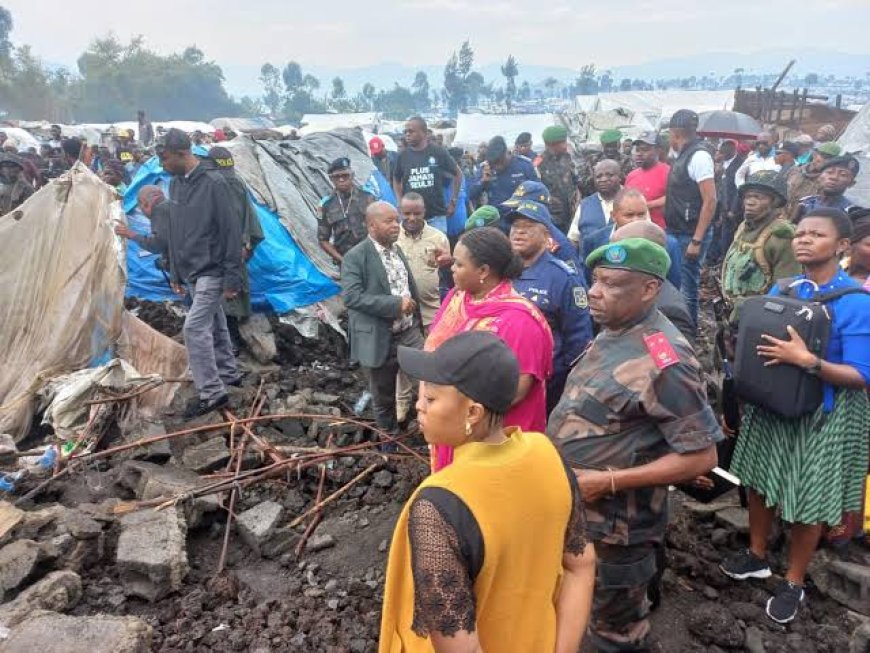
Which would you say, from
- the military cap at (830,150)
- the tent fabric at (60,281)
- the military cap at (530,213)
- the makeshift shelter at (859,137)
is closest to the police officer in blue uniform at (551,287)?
the military cap at (530,213)

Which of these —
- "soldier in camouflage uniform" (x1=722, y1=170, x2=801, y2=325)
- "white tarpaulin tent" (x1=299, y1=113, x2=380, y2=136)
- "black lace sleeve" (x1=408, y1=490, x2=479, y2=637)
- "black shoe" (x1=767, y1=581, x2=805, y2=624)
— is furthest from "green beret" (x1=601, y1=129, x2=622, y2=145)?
"white tarpaulin tent" (x1=299, y1=113, x2=380, y2=136)

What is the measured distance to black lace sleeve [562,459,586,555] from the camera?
1613 mm

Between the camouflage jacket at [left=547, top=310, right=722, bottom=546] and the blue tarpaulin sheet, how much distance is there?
5.05 meters

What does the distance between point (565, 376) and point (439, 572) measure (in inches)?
89.6

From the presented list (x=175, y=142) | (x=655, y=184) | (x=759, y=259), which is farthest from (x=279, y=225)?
(x=759, y=259)

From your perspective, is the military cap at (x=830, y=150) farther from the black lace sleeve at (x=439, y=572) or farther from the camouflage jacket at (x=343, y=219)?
the black lace sleeve at (x=439, y=572)

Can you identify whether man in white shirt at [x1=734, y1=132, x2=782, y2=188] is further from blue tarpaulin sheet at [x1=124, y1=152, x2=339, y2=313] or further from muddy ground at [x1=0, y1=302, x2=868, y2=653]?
muddy ground at [x1=0, y1=302, x2=868, y2=653]

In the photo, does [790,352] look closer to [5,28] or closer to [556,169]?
[556,169]

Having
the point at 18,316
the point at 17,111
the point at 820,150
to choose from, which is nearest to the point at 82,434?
the point at 18,316

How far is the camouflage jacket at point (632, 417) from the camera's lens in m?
2.03

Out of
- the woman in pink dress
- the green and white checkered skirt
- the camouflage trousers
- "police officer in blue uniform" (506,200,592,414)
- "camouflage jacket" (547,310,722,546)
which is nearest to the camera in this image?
"camouflage jacket" (547,310,722,546)

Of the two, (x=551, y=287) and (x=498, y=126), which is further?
(x=498, y=126)

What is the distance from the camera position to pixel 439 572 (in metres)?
1.29

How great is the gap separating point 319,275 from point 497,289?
14.9 ft
